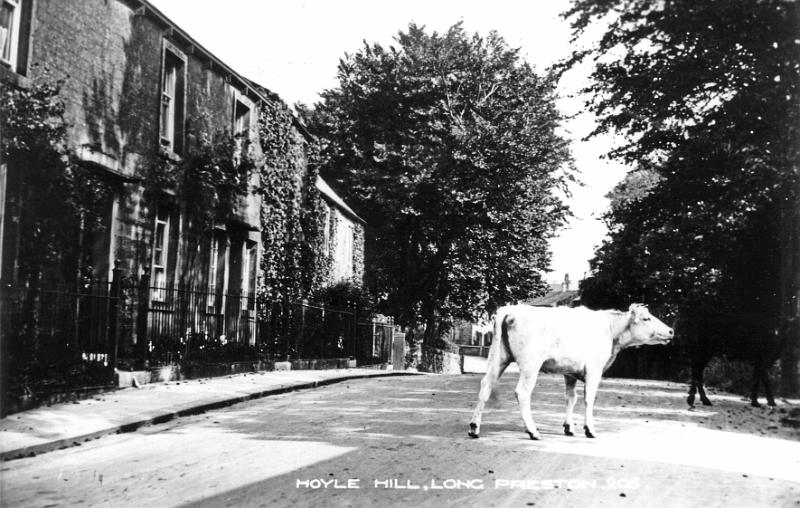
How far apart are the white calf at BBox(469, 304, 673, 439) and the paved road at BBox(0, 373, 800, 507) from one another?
0.32 metres

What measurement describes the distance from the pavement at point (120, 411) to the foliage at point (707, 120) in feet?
23.8

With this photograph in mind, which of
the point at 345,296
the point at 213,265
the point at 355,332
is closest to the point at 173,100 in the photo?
the point at 213,265

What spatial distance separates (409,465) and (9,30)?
31.3 feet

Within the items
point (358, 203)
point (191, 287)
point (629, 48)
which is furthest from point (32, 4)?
point (358, 203)

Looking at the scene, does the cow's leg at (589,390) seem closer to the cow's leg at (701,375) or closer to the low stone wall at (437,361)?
the cow's leg at (701,375)

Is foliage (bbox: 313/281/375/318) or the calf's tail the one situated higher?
foliage (bbox: 313/281/375/318)

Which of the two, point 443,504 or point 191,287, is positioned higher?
point 191,287

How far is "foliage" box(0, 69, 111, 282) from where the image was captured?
11.4m

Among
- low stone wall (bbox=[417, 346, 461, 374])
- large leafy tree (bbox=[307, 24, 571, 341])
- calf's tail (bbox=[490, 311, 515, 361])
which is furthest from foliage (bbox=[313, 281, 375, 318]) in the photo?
calf's tail (bbox=[490, 311, 515, 361])

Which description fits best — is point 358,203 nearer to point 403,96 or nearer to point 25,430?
point 403,96

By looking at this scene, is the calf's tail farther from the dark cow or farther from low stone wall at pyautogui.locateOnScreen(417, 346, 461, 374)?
low stone wall at pyautogui.locateOnScreen(417, 346, 461, 374)

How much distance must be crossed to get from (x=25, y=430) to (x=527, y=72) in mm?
23058

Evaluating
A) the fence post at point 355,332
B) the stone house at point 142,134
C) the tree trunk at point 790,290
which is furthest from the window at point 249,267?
the tree trunk at point 790,290

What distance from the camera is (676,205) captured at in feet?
58.8
